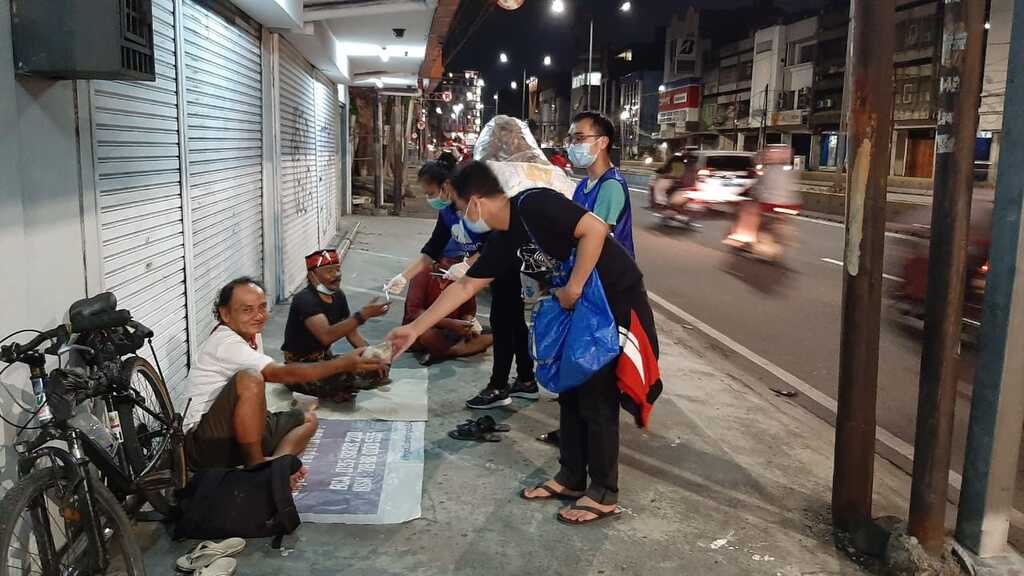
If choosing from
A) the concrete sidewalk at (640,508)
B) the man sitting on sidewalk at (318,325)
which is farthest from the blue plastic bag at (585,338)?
the man sitting on sidewalk at (318,325)

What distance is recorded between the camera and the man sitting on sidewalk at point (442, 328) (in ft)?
21.0

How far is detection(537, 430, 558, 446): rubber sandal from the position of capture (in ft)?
15.7

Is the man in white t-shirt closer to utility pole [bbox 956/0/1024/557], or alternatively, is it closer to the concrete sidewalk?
the concrete sidewalk

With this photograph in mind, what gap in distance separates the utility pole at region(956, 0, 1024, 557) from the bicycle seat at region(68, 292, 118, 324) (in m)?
3.54

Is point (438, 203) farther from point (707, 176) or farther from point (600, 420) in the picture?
point (707, 176)

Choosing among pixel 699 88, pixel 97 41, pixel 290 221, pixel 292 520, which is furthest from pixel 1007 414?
pixel 699 88

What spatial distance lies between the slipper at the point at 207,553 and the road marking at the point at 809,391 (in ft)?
10.2

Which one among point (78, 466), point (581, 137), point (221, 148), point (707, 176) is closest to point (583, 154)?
point (581, 137)

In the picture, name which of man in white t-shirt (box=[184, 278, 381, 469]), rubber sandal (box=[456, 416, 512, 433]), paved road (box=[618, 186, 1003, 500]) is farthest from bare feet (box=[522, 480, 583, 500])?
paved road (box=[618, 186, 1003, 500])

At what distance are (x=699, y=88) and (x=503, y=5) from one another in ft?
163

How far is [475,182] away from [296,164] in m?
6.91

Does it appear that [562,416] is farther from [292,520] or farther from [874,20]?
[874,20]

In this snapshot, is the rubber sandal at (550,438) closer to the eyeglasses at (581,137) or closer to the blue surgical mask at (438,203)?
the eyeglasses at (581,137)

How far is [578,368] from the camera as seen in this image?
3.64m
